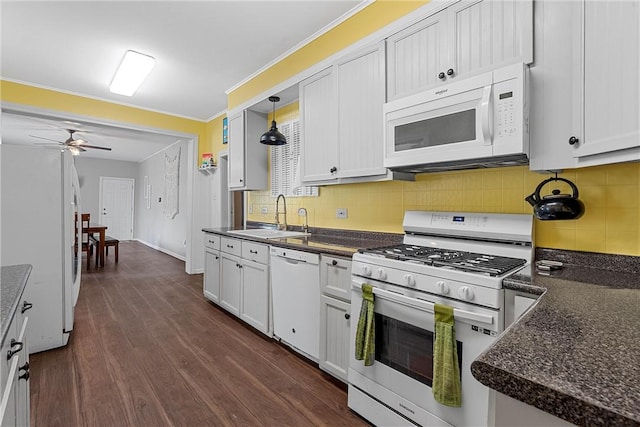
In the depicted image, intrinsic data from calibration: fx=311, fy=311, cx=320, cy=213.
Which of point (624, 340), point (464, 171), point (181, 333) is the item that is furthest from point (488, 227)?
point (181, 333)

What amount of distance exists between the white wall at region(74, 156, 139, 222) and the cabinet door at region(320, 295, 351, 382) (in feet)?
30.8

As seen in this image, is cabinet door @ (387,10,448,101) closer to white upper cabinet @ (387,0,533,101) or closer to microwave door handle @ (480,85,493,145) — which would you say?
white upper cabinet @ (387,0,533,101)

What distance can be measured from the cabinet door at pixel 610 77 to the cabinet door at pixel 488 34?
268mm

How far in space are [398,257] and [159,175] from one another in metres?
7.99

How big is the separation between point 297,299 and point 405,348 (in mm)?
1019

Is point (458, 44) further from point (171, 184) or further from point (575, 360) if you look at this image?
point (171, 184)

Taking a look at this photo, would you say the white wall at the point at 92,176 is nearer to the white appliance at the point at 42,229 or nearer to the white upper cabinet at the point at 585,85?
the white appliance at the point at 42,229

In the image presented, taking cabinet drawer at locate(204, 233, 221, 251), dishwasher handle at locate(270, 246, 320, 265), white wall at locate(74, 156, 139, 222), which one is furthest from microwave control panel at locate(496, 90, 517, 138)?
white wall at locate(74, 156, 139, 222)

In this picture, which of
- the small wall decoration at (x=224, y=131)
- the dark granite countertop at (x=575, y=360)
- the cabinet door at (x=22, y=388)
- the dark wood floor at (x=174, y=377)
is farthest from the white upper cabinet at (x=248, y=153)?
the dark granite countertop at (x=575, y=360)

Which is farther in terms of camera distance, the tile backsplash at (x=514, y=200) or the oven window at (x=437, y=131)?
the oven window at (x=437, y=131)

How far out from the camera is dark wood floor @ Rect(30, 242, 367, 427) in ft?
5.96

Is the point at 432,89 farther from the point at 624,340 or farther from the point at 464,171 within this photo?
the point at 624,340

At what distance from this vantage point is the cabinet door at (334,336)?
79.9 inches

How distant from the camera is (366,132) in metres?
2.29
